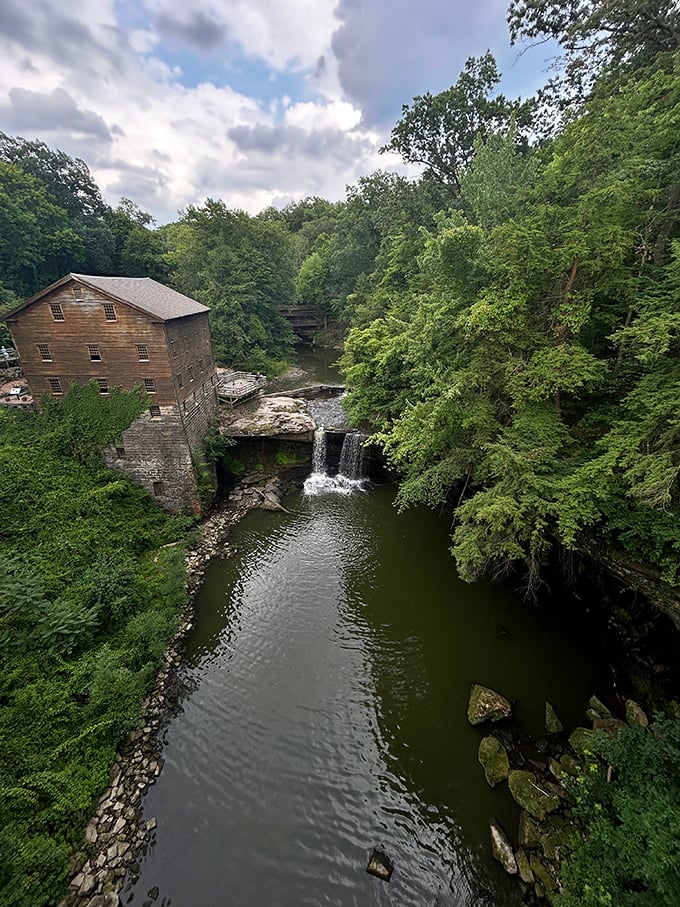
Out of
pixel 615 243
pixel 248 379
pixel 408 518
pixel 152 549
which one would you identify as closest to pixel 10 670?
pixel 152 549

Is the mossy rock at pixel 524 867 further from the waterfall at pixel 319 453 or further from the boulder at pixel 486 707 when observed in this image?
the waterfall at pixel 319 453

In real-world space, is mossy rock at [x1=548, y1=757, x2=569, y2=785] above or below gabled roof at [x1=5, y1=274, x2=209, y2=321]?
below

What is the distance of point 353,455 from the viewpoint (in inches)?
846

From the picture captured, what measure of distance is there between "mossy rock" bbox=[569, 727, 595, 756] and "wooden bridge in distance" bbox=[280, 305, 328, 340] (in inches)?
1887

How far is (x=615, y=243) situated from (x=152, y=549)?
19.0m

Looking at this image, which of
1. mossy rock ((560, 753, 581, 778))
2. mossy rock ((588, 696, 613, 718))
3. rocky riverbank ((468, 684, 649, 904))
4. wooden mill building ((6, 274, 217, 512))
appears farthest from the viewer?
wooden mill building ((6, 274, 217, 512))

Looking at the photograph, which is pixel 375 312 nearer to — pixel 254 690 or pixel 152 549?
pixel 152 549

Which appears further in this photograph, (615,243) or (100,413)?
(100,413)

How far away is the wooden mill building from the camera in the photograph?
15.1 metres

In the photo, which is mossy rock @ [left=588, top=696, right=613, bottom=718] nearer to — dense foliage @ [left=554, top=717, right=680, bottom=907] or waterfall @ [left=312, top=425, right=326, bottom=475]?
dense foliage @ [left=554, top=717, right=680, bottom=907]

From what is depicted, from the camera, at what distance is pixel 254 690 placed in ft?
35.7

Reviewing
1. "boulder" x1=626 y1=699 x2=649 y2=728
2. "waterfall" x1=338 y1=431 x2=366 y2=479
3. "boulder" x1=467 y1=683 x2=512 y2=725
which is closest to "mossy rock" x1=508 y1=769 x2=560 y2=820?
"boulder" x1=467 y1=683 x2=512 y2=725

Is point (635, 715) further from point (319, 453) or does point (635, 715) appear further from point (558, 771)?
point (319, 453)

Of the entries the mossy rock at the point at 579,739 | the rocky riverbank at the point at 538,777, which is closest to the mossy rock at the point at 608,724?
the rocky riverbank at the point at 538,777
